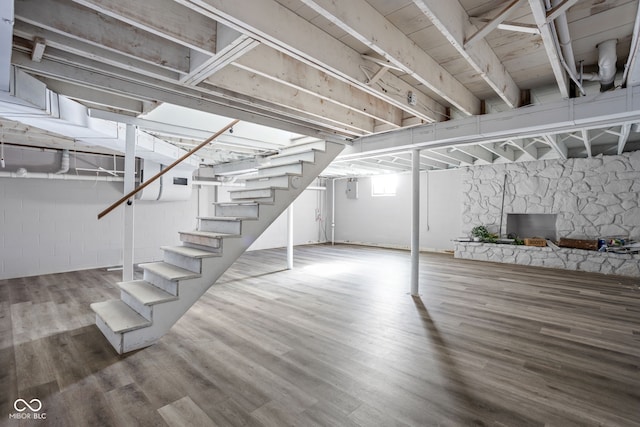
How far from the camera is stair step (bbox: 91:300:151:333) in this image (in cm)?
256

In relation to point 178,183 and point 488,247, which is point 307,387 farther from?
point 488,247

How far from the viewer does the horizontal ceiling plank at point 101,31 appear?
1614mm

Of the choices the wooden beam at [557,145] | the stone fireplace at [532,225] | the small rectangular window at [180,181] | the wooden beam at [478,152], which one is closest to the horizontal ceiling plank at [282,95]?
the wooden beam at [478,152]

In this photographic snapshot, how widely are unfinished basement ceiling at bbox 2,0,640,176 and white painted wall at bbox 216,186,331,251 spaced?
5.77 meters

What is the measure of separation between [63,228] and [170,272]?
4.34 metres

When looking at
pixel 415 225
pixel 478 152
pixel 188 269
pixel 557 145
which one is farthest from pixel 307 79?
pixel 478 152

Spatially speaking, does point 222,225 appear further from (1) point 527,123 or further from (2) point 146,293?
(1) point 527,123

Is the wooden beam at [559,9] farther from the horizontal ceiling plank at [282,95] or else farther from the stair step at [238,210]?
the stair step at [238,210]

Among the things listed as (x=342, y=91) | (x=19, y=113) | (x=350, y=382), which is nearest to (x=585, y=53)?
(x=342, y=91)

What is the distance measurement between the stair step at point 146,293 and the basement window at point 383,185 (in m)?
7.61

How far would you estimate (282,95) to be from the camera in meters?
2.85

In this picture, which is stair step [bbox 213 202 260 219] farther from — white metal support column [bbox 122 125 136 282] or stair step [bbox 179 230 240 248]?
white metal support column [bbox 122 125 136 282]

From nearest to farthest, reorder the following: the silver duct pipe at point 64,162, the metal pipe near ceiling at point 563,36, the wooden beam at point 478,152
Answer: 1. the metal pipe near ceiling at point 563,36
2. the silver duct pipe at point 64,162
3. the wooden beam at point 478,152

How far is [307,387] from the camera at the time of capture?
2080mm
